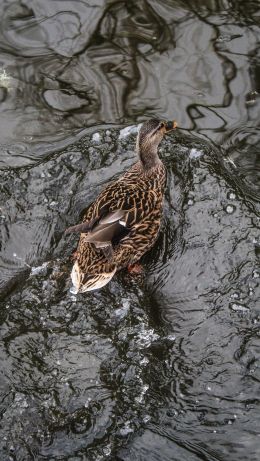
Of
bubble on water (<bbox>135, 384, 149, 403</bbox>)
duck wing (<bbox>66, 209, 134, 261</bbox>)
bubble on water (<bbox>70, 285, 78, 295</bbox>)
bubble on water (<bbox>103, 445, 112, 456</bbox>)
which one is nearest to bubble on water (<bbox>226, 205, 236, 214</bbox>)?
duck wing (<bbox>66, 209, 134, 261</bbox>)

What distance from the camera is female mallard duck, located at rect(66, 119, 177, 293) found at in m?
5.48

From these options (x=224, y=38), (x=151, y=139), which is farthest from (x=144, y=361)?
(x=224, y=38)

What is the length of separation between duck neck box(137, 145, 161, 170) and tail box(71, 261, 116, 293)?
125cm

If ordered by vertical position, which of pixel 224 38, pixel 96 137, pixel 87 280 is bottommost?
pixel 87 280

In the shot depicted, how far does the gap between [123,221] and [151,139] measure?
1001 millimetres

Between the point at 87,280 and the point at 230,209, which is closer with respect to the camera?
the point at 87,280

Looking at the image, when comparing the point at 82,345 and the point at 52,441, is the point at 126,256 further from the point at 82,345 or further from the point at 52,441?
the point at 52,441

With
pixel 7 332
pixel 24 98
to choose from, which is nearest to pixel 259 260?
pixel 7 332

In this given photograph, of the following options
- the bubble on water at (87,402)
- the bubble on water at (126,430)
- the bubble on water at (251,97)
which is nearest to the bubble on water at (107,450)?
the bubble on water at (126,430)

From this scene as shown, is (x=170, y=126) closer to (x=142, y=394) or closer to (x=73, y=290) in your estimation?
(x=73, y=290)

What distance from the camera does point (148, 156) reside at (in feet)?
20.9

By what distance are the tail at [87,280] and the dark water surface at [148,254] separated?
127mm

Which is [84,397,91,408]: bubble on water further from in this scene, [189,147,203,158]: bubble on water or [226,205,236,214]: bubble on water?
[189,147,203,158]: bubble on water

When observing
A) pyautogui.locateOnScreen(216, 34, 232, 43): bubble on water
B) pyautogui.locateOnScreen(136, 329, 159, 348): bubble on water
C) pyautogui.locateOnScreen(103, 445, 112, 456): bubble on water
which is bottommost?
pyautogui.locateOnScreen(103, 445, 112, 456): bubble on water
